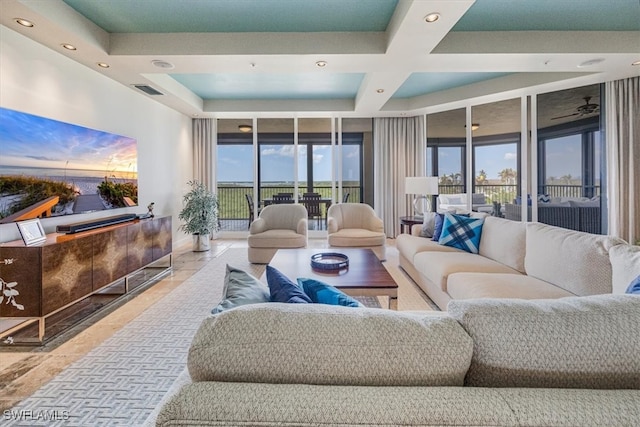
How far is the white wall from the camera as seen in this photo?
2703 millimetres

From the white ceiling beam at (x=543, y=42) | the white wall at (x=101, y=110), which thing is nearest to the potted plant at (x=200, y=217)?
the white wall at (x=101, y=110)

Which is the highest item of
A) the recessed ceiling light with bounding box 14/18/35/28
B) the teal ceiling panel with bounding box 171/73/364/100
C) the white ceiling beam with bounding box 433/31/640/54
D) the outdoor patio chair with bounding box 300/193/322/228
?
the teal ceiling panel with bounding box 171/73/364/100

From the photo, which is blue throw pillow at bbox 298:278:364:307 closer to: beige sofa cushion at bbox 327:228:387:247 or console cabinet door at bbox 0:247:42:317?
console cabinet door at bbox 0:247:42:317

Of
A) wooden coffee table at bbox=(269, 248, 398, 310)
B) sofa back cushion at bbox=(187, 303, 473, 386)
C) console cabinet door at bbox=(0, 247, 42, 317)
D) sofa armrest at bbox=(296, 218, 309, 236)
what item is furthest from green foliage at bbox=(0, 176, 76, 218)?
sofa back cushion at bbox=(187, 303, 473, 386)

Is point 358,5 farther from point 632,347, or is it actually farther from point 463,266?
point 632,347

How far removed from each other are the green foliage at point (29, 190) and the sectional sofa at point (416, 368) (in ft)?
9.57

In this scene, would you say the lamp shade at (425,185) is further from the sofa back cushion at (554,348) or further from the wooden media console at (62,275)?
the sofa back cushion at (554,348)

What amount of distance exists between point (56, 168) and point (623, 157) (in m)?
6.85

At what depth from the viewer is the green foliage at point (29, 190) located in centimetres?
254

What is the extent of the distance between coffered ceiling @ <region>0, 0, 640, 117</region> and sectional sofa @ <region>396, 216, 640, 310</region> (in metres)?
1.90

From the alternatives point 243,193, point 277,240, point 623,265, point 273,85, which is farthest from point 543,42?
point 243,193

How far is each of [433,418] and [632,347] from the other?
0.49 meters

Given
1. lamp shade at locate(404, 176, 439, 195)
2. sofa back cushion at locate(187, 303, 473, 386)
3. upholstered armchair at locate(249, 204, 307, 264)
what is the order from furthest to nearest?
lamp shade at locate(404, 176, 439, 195)
upholstered armchair at locate(249, 204, 307, 264)
sofa back cushion at locate(187, 303, 473, 386)

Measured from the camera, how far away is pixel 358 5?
9.51ft
